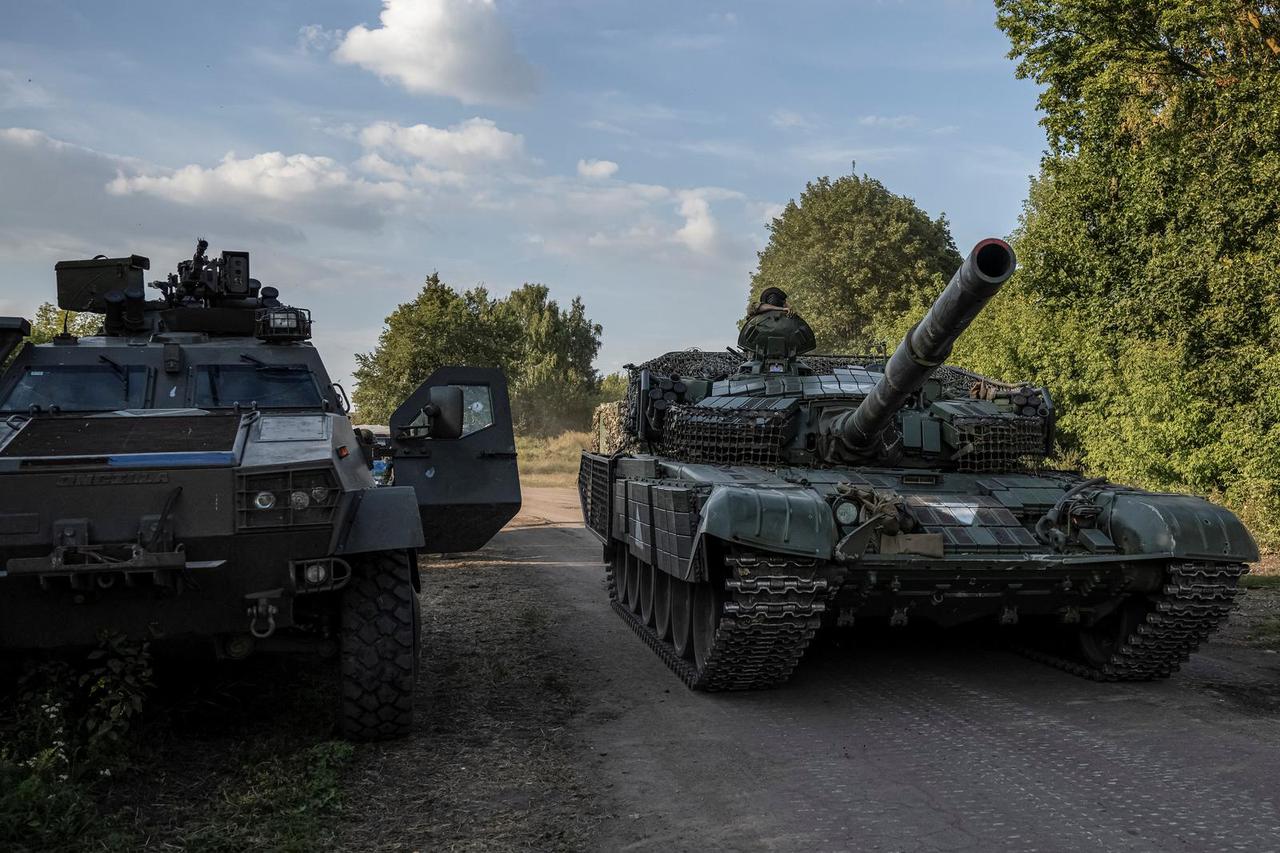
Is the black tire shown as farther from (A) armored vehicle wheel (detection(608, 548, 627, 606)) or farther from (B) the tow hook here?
(A) armored vehicle wheel (detection(608, 548, 627, 606))

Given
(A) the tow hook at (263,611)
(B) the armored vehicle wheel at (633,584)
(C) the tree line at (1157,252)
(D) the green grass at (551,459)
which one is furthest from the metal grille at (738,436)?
(D) the green grass at (551,459)

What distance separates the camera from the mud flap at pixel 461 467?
307 inches

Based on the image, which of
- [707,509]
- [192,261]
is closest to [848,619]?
[707,509]

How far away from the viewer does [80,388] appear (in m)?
6.96

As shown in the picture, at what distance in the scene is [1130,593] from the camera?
773 centimetres

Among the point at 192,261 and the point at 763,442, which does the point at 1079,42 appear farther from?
the point at 192,261

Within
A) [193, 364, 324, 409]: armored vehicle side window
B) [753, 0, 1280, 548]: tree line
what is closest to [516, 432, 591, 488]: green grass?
[753, 0, 1280, 548]: tree line

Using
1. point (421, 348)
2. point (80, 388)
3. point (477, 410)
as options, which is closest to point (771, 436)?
point (477, 410)

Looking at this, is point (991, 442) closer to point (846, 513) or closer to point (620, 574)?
point (846, 513)

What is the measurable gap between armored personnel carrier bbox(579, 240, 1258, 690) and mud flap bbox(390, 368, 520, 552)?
1.09 meters

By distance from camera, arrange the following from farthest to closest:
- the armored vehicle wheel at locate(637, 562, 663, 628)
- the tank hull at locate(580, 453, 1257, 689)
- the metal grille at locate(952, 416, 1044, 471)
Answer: the armored vehicle wheel at locate(637, 562, 663, 628) → the metal grille at locate(952, 416, 1044, 471) → the tank hull at locate(580, 453, 1257, 689)

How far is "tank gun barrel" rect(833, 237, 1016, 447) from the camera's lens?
255 inches

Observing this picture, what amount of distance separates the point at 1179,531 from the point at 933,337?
192cm

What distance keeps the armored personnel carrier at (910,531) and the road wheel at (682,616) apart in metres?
0.02
